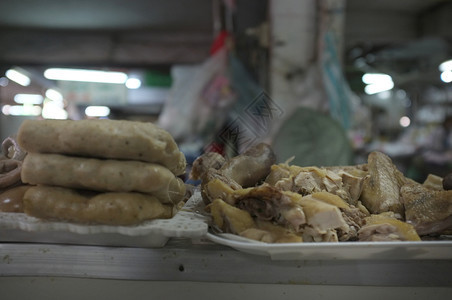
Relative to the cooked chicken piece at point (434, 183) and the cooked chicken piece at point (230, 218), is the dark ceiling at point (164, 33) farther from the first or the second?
the cooked chicken piece at point (230, 218)

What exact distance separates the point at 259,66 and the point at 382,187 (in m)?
2.76

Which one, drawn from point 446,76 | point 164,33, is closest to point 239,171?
point 164,33

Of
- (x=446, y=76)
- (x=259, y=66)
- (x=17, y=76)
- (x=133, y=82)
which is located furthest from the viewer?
(x=133, y=82)

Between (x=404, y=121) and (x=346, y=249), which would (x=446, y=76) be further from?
(x=346, y=249)

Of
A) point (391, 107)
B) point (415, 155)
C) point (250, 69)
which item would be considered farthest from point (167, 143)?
point (391, 107)

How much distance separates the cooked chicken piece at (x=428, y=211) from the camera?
1.01 m

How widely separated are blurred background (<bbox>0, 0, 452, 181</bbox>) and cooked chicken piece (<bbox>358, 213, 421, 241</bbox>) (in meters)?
0.61

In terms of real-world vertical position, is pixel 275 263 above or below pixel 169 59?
below

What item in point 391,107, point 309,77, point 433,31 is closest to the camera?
point 309,77

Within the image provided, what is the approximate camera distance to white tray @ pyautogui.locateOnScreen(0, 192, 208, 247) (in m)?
0.89

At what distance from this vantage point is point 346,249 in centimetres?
86

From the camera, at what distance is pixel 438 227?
1011 mm

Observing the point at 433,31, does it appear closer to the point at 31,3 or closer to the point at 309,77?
the point at 309,77

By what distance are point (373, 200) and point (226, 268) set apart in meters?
0.57
